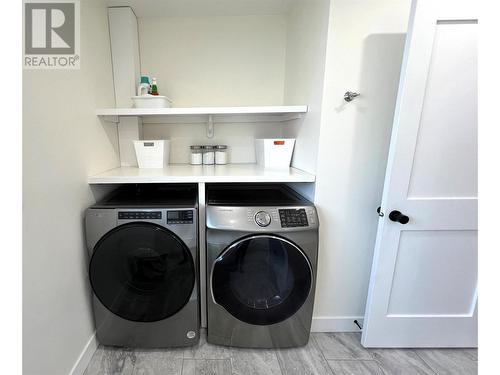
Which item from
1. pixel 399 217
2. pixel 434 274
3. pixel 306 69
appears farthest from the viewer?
pixel 306 69

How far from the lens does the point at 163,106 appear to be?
5.11 ft

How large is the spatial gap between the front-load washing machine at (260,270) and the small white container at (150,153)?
0.50m

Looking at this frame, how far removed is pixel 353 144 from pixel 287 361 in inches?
54.1

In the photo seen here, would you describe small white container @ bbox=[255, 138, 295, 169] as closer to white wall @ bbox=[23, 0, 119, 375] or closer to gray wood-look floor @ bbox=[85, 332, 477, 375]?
white wall @ bbox=[23, 0, 119, 375]

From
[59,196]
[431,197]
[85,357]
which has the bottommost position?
[85,357]

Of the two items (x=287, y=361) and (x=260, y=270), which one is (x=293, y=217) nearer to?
(x=260, y=270)

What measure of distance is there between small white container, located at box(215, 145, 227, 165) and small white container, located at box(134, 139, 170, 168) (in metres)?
0.42

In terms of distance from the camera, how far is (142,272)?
4.25 feet

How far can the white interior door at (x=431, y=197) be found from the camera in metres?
1.06

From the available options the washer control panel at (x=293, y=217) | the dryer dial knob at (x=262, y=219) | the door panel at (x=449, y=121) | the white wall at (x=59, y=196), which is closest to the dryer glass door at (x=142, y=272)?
the white wall at (x=59, y=196)

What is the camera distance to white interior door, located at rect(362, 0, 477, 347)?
1058mm

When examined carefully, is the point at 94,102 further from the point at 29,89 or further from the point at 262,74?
the point at 262,74
